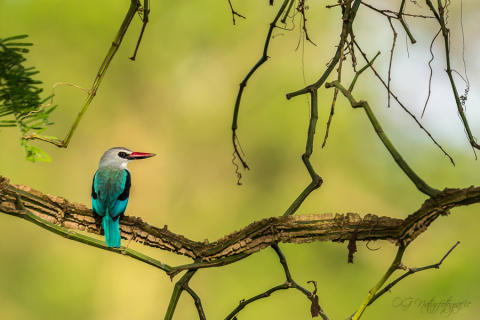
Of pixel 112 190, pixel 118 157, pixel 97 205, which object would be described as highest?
pixel 118 157

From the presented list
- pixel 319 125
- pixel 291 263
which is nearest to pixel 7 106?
pixel 319 125

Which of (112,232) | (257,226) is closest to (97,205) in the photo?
(112,232)

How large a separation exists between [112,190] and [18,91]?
1000 millimetres

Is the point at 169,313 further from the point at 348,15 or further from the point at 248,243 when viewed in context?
the point at 348,15

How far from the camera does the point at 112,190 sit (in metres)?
1.54

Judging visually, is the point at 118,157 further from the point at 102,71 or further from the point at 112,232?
the point at 102,71

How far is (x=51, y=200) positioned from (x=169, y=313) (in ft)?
1.36

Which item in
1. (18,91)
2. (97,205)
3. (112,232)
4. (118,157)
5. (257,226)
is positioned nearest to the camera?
(18,91)

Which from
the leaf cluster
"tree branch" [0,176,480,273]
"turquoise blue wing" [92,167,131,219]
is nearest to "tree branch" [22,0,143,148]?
"tree branch" [0,176,480,273]

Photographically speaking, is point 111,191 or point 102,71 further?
point 111,191

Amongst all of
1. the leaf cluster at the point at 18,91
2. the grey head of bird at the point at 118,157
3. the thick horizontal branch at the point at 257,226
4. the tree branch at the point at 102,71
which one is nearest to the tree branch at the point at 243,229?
the thick horizontal branch at the point at 257,226

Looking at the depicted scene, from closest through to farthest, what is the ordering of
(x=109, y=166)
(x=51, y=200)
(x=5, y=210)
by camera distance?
(x=5, y=210) < (x=51, y=200) < (x=109, y=166)

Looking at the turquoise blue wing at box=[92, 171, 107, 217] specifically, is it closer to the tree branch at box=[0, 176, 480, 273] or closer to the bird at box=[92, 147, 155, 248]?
the bird at box=[92, 147, 155, 248]

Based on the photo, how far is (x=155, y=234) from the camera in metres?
1.01
